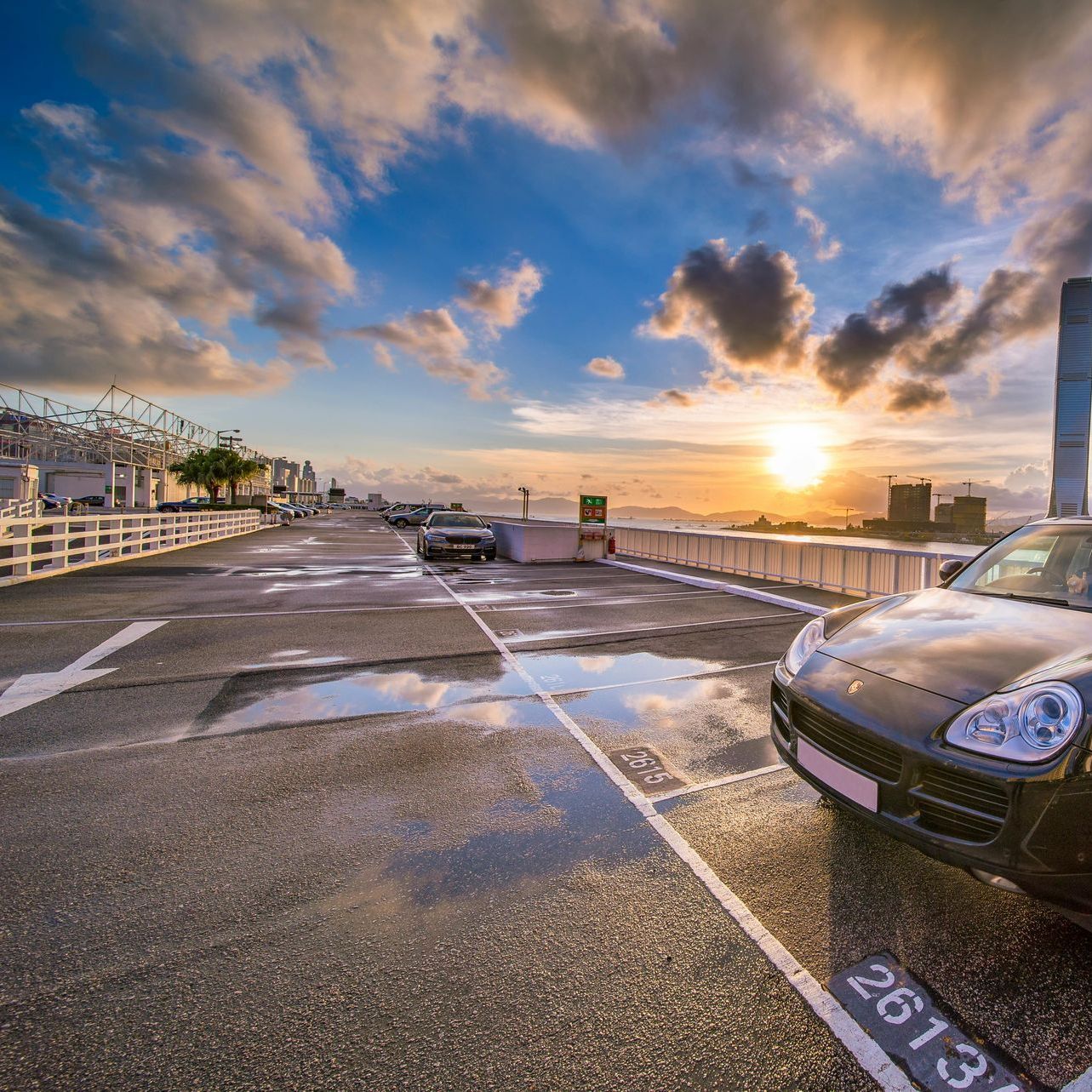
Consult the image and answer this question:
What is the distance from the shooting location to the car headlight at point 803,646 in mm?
2922

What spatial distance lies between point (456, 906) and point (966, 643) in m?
2.52

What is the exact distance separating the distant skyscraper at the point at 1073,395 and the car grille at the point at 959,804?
59698 mm

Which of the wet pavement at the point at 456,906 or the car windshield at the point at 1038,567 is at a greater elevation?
the car windshield at the point at 1038,567

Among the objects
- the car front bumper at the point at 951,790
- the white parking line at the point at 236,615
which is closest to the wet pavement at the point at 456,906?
the car front bumper at the point at 951,790

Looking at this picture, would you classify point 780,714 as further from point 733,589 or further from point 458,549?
point 458,549

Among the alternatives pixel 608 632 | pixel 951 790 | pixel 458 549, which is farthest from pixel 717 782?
pixel 458 549

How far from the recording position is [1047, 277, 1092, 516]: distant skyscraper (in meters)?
45.5

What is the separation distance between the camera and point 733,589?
1121 cm

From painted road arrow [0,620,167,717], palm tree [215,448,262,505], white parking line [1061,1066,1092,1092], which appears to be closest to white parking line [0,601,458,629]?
painted road arrow [0,620,167,717]

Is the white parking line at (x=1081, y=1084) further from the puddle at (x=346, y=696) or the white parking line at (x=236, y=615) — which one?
the white parking line at (x=236, y=615)

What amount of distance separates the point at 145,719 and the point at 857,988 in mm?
4738

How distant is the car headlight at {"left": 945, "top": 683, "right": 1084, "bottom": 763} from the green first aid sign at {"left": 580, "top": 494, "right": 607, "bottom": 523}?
54.4 ft

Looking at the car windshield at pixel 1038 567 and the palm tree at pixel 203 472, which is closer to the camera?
the car windshield at pixel 1038 567

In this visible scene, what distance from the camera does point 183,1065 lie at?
154 cm
